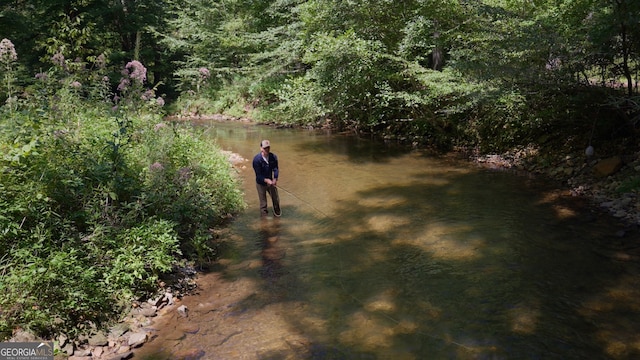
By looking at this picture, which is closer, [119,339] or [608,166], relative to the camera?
[119,339]

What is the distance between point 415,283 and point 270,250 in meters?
2.51

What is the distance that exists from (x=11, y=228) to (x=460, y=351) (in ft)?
15.7

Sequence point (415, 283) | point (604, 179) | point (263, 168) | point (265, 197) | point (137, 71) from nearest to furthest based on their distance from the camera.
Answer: point (415, 283)
point (137, 71)
point (263, 168)
point (265, 197)
point (604, 179)

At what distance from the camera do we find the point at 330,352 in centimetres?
455

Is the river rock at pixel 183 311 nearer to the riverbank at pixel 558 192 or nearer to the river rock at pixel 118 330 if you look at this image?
the riverbank at pixel 558 192

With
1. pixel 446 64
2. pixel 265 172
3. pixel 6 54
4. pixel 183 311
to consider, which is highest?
pixel 446 64

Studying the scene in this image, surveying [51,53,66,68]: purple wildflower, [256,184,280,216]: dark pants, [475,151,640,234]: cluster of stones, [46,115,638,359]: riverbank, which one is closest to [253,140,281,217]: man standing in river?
[256,184,280,216]: dark pants

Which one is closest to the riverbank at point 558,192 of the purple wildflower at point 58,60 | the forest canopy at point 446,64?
the forest canopy at point 446,64

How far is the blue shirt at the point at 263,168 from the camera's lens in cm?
850

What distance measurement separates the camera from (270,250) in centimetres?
736

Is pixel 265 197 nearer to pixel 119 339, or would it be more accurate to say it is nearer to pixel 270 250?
pixel 270 250

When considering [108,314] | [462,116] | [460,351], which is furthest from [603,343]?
[462,116]

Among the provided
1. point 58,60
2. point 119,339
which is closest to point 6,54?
point 58,60

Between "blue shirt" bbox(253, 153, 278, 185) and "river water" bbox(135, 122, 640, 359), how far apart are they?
0.85 m
